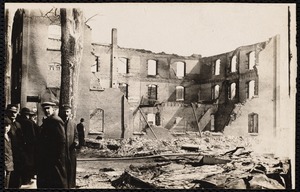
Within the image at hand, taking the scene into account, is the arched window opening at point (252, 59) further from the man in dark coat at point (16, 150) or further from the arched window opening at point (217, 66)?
the man in dark coat at point (16, 150)

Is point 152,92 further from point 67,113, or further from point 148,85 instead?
point 67,113

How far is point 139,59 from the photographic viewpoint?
7.03m

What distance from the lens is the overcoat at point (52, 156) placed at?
640 cm

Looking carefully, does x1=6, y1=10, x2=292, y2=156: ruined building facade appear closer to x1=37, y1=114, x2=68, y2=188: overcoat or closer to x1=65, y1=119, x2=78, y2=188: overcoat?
A: x1=65, y1=119, x2=78, y2=188: overcoat

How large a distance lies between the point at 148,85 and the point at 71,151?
1.92 m

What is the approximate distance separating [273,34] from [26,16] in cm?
448

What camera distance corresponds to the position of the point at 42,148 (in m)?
6.46

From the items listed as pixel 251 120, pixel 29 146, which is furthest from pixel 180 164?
pixel 29 146

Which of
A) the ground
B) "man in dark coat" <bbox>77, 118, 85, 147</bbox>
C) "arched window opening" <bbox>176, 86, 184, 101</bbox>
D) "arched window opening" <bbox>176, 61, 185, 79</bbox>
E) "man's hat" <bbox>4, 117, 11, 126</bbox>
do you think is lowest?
the ground

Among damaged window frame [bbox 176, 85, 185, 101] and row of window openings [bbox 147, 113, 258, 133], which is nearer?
row of window openings [bbox 147, 113, 258, 133]

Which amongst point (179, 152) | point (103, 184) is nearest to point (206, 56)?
point (179, 152)

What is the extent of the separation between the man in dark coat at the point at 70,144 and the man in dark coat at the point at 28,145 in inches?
23.1

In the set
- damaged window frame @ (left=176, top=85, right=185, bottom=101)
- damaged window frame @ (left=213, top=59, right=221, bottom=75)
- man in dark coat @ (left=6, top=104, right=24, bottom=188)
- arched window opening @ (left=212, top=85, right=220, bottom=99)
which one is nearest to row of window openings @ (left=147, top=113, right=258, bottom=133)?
damaged window frame @ (left=176, top=85, right=185, bottom=101)

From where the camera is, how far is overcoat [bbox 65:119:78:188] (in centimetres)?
646
